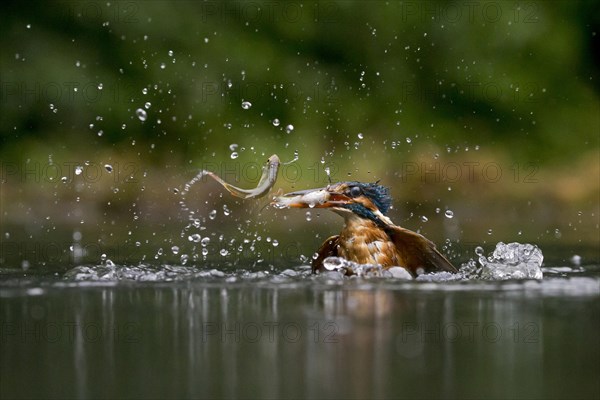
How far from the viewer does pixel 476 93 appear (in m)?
15.4

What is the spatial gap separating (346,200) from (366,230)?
0.64 ft

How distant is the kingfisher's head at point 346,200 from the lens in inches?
271

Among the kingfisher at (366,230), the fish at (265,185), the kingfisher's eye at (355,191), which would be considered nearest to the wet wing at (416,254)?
the kingfisher at (366,230)

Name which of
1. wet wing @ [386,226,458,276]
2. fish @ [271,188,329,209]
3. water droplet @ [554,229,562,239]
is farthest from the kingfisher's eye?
water droplet @ [554,229,562,239]

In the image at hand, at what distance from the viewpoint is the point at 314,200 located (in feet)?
22.6

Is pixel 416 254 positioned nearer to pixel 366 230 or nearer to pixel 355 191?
pixel 366 230

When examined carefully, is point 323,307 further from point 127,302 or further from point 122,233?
point 122,233

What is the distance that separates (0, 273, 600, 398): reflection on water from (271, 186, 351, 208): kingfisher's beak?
42cm

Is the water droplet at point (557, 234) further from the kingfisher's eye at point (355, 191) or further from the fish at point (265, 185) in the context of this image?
the fish at point (265, 185)

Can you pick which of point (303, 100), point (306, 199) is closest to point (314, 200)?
point (306, 199)

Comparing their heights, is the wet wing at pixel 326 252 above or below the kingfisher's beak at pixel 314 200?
below

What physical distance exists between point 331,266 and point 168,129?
8.37 meters

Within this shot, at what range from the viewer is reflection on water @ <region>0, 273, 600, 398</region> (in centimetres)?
420

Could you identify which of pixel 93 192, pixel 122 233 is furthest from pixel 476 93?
pixel 122 233
